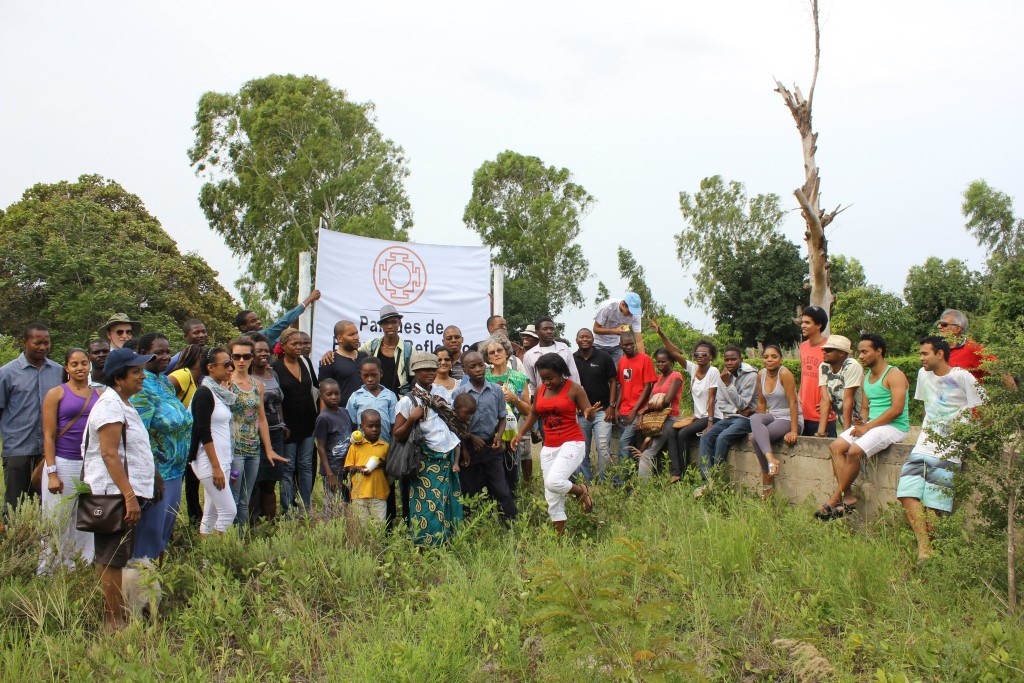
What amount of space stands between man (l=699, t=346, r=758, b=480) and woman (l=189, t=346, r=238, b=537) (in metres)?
4.16

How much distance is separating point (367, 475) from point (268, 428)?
0.89 meters

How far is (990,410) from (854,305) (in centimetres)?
3030

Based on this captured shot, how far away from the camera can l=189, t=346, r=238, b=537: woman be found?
5695 millimetres

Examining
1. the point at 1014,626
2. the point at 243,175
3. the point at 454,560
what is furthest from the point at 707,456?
the point at 243,175

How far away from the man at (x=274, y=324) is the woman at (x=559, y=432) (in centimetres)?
240

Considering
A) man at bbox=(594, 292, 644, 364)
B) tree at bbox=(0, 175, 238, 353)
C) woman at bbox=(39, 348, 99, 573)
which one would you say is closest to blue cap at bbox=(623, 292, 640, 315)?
man at bbox=(594, 292, 644, 364)

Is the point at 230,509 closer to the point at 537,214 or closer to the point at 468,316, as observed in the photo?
the point at 468,316

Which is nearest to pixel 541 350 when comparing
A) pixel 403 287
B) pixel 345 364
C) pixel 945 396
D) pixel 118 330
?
pixel 403 287

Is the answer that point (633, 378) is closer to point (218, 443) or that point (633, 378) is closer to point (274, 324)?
point (274, 324)

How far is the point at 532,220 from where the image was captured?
39031 mm

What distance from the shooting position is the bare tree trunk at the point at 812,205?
12133mm

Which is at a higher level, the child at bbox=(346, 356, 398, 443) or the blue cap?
the blue cap

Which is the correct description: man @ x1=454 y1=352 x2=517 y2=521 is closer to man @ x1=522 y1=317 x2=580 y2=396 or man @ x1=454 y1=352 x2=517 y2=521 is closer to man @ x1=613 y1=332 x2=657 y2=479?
man @ x1=522 y1=317 x2=580 y2=396

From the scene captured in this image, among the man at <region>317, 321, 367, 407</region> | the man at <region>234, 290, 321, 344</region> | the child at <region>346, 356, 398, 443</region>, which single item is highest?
the man at <region>234, 290, 321, 344</region>
